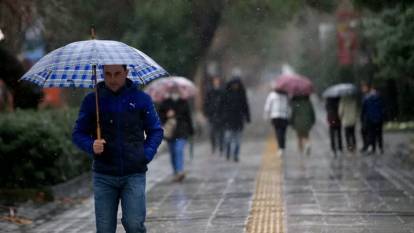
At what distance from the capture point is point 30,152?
44.2 feet

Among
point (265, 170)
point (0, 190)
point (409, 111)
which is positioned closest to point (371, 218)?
point (0, 190)

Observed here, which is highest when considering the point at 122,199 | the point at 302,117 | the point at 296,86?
the point at 296,86

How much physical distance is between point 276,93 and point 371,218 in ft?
35.9

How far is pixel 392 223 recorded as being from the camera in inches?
394

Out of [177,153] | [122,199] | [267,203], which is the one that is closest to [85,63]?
[122,199]

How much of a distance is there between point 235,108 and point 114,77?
44.1 ft

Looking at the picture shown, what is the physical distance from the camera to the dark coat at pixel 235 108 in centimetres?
2033

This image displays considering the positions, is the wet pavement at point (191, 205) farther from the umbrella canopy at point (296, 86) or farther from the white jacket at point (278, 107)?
the umbrella canopy at point (296, 86)

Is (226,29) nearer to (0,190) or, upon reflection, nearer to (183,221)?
(0,190)

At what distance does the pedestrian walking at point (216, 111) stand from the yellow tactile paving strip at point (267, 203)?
8.74 ft

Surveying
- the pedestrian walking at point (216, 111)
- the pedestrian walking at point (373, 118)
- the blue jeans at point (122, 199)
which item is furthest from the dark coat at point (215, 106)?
the blue jeans at point (122, 199)

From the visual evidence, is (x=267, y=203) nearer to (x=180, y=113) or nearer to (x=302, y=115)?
(x=180, y=113)

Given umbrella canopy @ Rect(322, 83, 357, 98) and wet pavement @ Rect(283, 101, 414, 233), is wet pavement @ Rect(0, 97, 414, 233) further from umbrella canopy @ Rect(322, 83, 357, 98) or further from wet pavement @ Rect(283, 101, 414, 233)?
umbrella canopy @ Rect(322, 83, 357, 98)

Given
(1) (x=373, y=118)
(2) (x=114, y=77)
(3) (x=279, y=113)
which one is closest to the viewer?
(2) (x=114, y=77)
